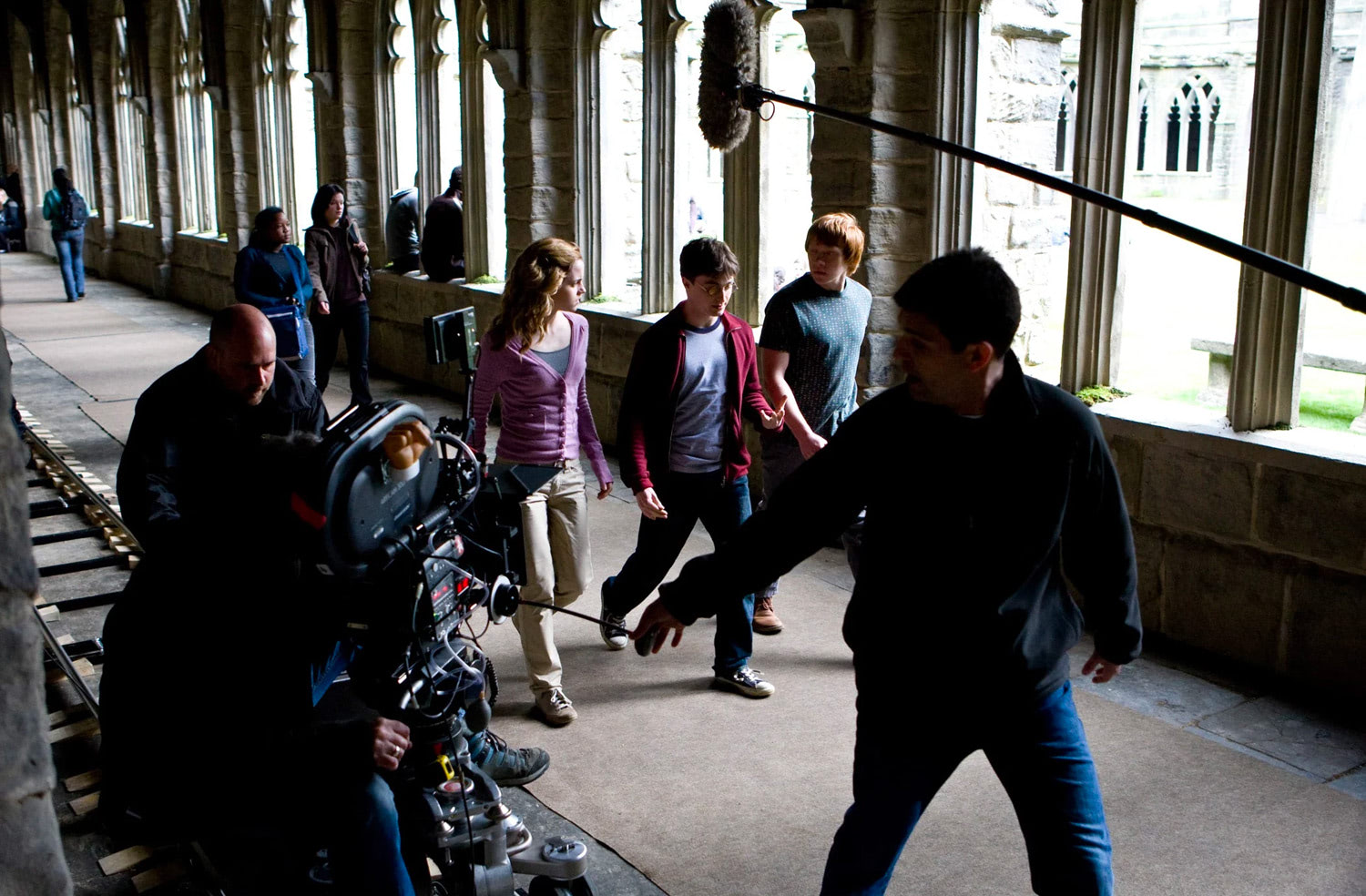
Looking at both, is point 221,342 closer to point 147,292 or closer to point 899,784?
point 899,784

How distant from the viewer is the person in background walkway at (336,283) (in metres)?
7.86

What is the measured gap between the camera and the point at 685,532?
13.7ft

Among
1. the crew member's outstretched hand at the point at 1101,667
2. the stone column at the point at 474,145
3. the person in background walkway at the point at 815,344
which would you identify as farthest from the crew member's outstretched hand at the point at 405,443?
the stone column at the point at 474,145

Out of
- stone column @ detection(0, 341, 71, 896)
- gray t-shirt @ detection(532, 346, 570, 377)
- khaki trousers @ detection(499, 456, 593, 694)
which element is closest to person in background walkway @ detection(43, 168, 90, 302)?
gray t-shirt @ detection(532, 346, 570, 377)

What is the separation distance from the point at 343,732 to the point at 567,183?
19.8 ft

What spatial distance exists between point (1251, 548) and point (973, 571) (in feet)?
8.29

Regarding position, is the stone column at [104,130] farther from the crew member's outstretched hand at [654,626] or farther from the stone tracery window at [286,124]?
the crew member's outstretched hand at [654,626]

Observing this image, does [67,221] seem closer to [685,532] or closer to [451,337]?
[685,532]

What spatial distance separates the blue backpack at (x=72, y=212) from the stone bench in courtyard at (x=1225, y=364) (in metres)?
13.3

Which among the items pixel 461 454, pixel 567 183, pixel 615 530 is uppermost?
pixel 567 183

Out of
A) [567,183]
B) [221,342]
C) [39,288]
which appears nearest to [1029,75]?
[567,183]

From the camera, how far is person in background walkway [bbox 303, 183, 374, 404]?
25.8ft

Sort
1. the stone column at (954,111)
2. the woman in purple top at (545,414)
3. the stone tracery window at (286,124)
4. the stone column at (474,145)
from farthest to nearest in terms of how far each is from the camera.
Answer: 1. the stone tracery window at (286,124)
2. the stone column at (474,145)
3. the stone column at (954,111)
4. the woman in purple top at (545,414)

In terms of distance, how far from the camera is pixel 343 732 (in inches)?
86.6
